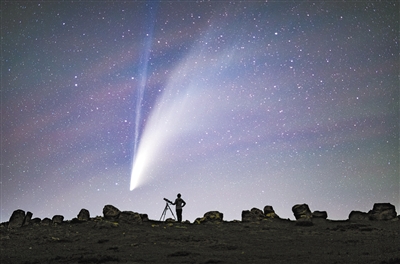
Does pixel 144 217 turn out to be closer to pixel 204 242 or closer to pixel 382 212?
pixel 204 242

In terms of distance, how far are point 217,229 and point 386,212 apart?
17.2m

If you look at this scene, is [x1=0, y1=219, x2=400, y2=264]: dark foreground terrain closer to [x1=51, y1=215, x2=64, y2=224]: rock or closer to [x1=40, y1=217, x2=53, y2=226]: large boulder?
[x1=51, y1=215, x2=64, y2=224]: rock

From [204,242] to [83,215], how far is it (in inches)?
588

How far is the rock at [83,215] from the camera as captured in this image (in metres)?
35.7

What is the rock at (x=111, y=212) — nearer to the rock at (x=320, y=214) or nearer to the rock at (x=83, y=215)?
the rock at (x=83, y=215)

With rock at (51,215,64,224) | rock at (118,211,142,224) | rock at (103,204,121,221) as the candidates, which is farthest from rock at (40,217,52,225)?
rock at (118,211,142,224)

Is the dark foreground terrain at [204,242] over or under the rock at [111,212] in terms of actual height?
under

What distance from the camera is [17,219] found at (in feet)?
117

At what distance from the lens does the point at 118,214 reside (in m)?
36.1

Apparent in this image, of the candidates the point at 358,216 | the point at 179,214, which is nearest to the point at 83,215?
the point at 179,214

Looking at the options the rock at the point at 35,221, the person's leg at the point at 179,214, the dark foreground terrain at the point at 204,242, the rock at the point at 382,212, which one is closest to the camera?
the dark foreground terrain at the point at 204,242

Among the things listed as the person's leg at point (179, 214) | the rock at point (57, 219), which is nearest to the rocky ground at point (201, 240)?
the rock at point (57, 219)

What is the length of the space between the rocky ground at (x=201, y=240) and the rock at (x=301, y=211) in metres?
2.69

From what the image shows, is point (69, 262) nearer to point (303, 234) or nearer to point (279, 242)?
point (279, 242)
